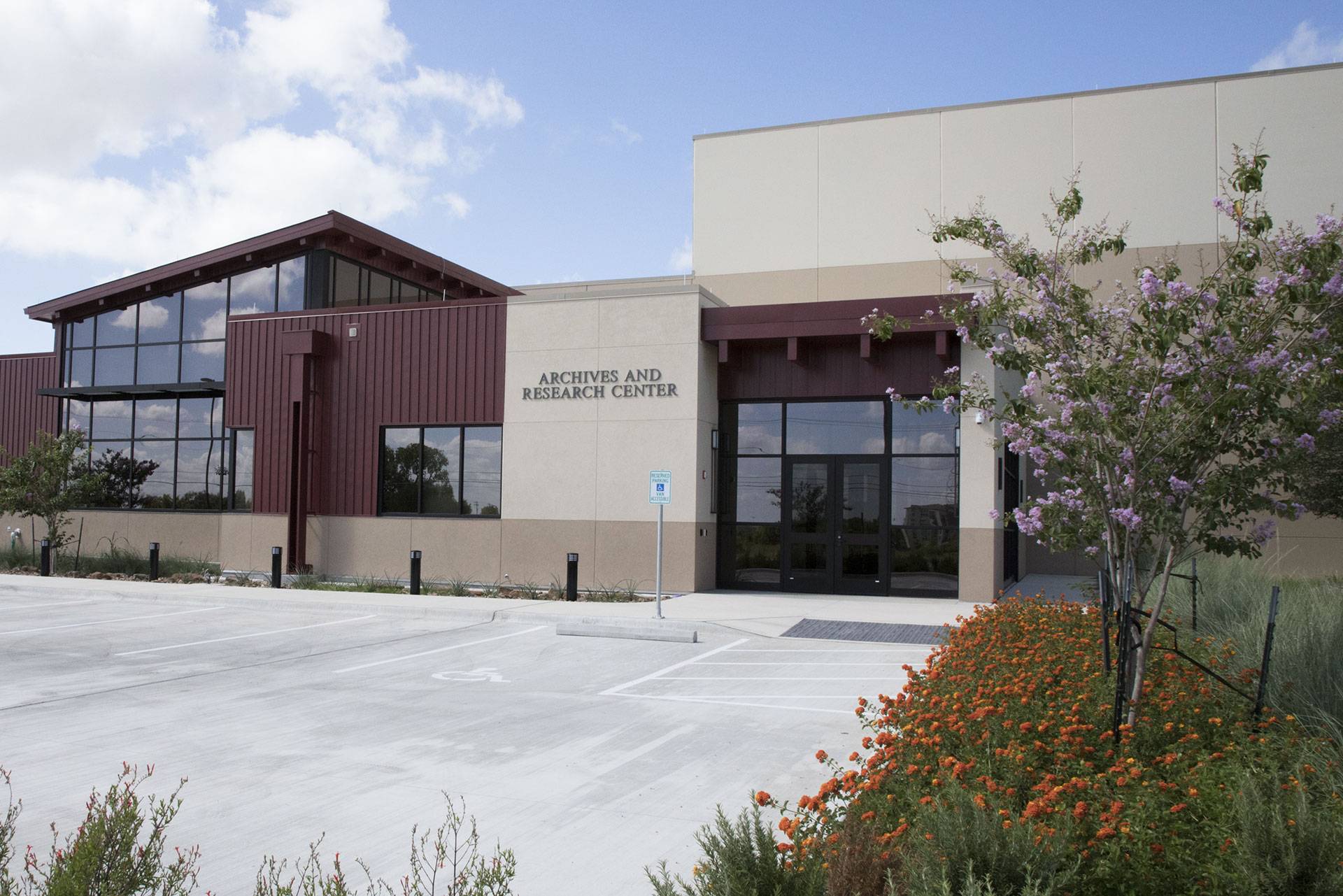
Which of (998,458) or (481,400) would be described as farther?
(481,400)

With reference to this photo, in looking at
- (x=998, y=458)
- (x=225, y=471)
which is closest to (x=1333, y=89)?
(x=998, y=458)

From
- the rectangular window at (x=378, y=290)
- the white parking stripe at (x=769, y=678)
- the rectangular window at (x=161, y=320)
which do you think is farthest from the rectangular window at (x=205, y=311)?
the white parking stripe at (x=769, y=678)

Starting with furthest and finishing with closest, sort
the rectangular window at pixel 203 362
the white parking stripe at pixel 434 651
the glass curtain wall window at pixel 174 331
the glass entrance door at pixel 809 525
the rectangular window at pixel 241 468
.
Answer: the rectangular window at pixel 203 362, the glass curtain wall window at pixel 174 331, the rectangular window at pixel 241 468, the glass entrance door at pixel 809 525, the white parking stripe at pixel 434 651

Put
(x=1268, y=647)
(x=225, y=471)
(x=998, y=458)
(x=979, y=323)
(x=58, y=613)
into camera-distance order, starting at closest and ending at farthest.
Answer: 1. (x=1268, y=647)
2. (x=979, y=323)
3. (x=58, y=613)
4. (x=998, y=458)
5. (x=225, y=471)

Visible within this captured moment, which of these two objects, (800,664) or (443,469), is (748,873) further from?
(443,469)

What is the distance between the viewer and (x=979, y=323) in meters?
7.40

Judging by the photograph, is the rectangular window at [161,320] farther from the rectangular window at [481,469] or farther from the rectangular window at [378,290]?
the rectangular window at [481,469]

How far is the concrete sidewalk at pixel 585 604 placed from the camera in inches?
606

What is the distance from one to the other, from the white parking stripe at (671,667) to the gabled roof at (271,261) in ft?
42.0

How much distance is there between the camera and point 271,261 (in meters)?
24.2

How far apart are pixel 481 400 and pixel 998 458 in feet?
33.5

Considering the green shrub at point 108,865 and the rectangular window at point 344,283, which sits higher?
the rectangular window at point 344,283

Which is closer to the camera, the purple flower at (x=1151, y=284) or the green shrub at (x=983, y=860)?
the green shrub at (x=983, y=860)

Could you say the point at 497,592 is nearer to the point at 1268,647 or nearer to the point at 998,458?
the point at 998,458
